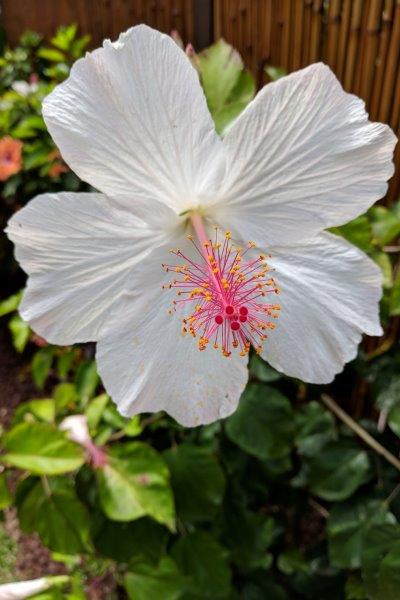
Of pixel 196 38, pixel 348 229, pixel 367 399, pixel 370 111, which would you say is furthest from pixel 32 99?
pixel 348 229

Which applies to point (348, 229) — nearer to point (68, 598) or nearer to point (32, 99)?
point (68, 598)

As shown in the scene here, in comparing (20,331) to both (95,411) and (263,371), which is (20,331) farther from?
(263,371)

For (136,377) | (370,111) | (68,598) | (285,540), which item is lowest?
(285,540)

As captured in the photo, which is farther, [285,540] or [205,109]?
[285,540]

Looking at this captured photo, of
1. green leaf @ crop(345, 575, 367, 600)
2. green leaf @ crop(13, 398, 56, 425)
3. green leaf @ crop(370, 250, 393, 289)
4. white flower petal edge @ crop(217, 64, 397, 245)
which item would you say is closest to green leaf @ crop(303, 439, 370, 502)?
green leaf @ crop(345, 575, 367, 600)

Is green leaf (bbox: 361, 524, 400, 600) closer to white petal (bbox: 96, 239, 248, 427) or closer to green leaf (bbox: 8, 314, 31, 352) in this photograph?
white petal (bbox: 96, 239, 248, 427)

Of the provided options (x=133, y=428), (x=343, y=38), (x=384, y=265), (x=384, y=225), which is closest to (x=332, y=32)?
(x=343, y=38)
